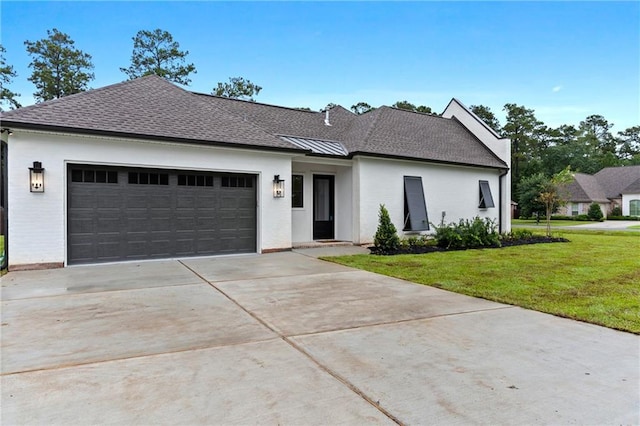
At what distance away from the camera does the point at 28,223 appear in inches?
323

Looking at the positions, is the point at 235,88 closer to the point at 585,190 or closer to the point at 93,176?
the point at 93,176

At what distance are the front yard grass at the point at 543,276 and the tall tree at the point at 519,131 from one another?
1557 inches

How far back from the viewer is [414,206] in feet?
45.9

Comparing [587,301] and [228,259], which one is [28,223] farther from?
[587,301]

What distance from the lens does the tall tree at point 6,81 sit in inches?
1081

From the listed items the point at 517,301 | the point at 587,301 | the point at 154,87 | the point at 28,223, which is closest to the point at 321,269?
the point at 517,301

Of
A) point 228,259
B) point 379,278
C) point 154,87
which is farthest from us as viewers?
point 154,87

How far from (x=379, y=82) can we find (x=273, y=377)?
21967mm

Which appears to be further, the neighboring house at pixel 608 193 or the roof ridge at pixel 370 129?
the neighboring house at pixel 608 193

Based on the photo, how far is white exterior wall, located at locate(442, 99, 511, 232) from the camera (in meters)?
17.4

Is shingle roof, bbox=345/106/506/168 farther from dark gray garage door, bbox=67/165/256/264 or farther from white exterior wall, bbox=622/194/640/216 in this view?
white exterior wall, bbox=622/194/640/216

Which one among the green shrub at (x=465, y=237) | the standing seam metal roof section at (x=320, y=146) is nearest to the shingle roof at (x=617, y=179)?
the green shrub at (x=465, y=237)

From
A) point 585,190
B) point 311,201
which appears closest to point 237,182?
point 311,201

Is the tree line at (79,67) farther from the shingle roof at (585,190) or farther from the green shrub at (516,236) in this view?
the shingle roof at (585,190)
